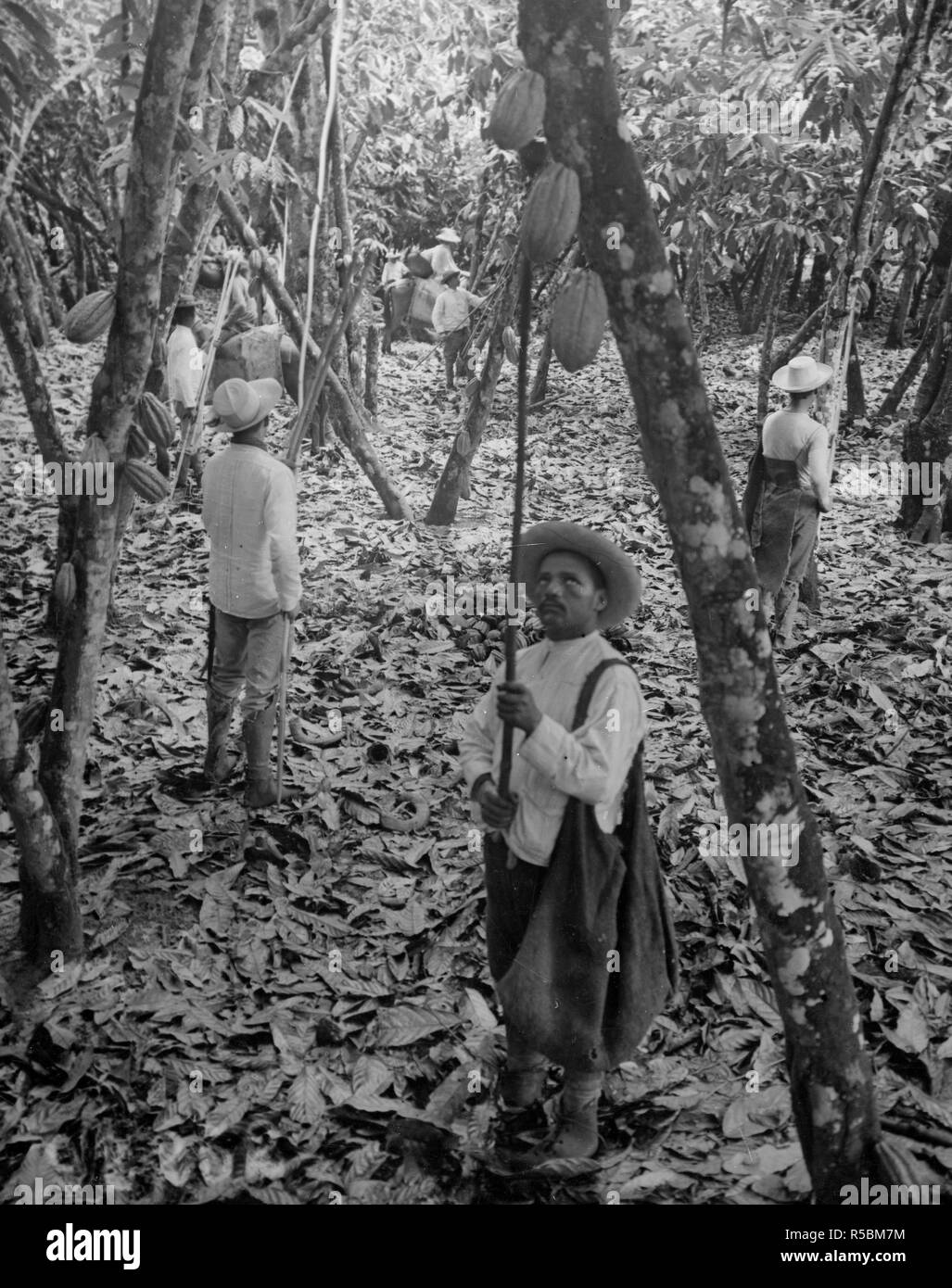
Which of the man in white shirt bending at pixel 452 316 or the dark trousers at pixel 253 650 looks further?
the man in white shirt bending at pixel 452 316

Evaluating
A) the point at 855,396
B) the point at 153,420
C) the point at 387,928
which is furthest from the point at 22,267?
the point at 855,396

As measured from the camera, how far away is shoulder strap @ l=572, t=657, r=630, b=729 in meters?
2.54

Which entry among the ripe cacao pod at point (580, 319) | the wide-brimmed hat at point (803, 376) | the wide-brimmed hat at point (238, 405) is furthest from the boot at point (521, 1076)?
the wide-brimmed hat at point (803, 376)

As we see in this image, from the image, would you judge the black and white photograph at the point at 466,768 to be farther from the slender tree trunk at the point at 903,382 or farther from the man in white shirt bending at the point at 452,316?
the man in white shirt bending at the point at 452,316

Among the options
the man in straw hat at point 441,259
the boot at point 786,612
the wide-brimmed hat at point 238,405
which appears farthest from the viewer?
the man in straw hat at point 441,259

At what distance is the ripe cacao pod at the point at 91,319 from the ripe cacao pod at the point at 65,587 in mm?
712

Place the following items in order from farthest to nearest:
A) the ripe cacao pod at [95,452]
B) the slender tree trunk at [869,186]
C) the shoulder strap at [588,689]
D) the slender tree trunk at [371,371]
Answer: the slender tree trunk at [371,371] < the slender tree trunk at [869,186] < the ripe cacao pod at [95,452] < the shoulder strap at [588,689]

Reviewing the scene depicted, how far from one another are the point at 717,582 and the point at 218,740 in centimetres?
309

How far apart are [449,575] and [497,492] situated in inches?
95.7

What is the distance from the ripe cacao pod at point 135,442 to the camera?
316 cm

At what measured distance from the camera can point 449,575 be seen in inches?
286

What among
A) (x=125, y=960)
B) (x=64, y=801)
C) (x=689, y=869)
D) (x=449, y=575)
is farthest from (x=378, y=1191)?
(x=449, y=575)
